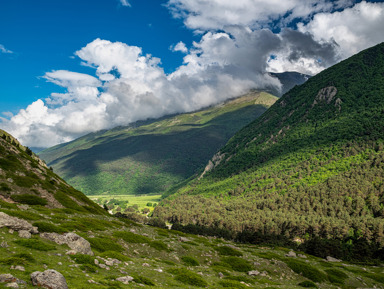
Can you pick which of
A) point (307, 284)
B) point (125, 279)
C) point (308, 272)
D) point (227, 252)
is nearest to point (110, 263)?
point (125, 279)

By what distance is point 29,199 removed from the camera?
247 feet

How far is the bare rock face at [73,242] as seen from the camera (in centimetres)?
3225

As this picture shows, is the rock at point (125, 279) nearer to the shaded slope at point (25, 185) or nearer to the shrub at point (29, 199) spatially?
the shaded slope at point (25, 185)

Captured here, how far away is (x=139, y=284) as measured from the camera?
85.7ft

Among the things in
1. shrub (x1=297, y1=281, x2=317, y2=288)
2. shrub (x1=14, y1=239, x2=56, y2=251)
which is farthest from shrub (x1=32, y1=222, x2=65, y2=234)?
shrub (x1=297, y1=281, x2=317, y2=288)

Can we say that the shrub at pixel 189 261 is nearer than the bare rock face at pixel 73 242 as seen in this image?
No

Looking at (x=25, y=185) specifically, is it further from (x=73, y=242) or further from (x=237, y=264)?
(x=237, y=264)

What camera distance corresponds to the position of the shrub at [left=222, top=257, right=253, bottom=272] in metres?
53.5

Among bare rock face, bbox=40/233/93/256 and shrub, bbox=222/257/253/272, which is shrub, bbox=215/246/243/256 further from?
bare rock face, bbox=40/233/93/256

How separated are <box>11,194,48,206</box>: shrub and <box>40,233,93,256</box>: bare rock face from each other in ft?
159

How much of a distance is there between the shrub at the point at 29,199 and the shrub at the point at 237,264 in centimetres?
6020

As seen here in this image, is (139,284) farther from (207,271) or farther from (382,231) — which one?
(382,231)

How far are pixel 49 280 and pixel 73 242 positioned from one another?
1633 cm

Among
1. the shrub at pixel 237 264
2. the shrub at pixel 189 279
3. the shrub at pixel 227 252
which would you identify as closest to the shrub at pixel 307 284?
the shrub at pixel 237 264
